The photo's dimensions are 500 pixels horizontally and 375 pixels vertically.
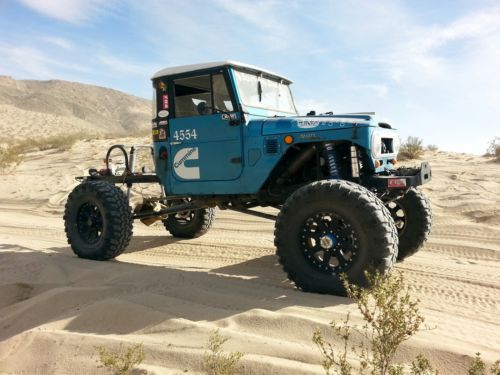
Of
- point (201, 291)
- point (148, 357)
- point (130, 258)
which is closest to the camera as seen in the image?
point (148, 357)

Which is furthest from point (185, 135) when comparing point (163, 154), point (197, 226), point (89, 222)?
point (197, 226)

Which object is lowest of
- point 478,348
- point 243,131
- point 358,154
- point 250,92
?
point 478,348

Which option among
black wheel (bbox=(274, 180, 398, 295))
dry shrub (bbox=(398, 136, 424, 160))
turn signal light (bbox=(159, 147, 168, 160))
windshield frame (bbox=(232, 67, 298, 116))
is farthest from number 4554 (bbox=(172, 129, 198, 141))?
dry shrub (bbox=(398, 136, 424, 160))

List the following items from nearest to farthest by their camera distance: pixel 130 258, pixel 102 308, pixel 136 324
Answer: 1. pixel 136 324
2. pixel 102 308
3. pixel 130 258

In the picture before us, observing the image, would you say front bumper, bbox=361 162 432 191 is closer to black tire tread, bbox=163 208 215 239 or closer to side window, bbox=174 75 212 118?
side window, bbox=174 75 212 118

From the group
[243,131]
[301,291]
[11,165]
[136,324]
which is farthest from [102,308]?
[11,165]

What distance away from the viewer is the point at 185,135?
551cm

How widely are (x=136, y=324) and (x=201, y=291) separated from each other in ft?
2.73

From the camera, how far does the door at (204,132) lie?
5207 millimetres

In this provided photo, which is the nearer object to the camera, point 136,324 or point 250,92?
point 136,324

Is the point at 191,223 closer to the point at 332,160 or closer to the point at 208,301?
the point at 332,160

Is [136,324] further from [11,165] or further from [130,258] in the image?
[11,165]

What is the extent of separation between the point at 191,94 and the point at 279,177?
4.89ft

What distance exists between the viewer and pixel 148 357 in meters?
2.88
